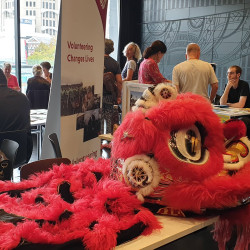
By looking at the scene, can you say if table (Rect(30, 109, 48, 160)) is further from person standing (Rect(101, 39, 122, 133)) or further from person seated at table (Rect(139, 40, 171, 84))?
person seated at table (Rect(139, 40, 171, 84))

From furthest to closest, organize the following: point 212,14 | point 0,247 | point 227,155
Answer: point 212,14
point 227,155
point 0,247

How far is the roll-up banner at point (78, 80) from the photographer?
2510 millimetres

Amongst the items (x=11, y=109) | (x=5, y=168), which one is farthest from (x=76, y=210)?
(x=11, y=109)

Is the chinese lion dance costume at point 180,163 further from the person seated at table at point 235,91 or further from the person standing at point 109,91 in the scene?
the person seated at table at point 235,91

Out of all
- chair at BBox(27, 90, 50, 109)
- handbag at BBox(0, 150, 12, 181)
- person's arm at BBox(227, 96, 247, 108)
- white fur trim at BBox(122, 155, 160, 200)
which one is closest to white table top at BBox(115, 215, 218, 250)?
white fur trim at BBox(122, 155, 160, 200)

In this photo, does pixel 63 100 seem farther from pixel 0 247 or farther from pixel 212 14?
pixel 212 14

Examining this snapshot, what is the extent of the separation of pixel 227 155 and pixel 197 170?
0.26 metres

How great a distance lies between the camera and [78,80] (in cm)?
271

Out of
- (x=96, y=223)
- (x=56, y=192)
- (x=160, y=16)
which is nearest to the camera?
(x=96, y=223)

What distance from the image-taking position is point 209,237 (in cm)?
209

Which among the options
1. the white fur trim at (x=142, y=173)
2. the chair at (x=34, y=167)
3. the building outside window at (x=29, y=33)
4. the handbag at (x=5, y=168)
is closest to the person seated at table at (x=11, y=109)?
the handbag at (x=5, y=168)

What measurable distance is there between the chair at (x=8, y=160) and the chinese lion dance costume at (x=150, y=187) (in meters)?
0.74

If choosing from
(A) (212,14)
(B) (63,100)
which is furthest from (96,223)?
(A) (212,14)

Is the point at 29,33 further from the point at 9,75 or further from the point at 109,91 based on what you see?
the point at 109,91
